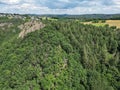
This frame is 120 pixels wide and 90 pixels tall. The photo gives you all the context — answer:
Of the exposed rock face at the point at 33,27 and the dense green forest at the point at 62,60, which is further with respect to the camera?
the exposed rock face at the point at 33,27

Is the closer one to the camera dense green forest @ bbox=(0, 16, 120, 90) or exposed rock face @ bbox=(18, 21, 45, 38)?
dense green forest @ bbox=(0, 16, 120, 90)

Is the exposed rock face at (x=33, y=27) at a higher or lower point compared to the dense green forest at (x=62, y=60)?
higher

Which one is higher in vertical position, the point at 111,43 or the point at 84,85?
the point at 111,43

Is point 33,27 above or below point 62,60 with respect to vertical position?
above

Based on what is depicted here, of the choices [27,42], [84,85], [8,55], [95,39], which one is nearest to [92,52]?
[95,39]

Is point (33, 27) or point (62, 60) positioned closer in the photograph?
Result: point (62, 60)

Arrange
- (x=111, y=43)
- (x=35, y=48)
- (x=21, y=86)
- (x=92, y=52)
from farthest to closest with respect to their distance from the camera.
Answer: (x=111, y=43) → (x=92, y=52) → (x=35, y=48) → (x=21, y=86)

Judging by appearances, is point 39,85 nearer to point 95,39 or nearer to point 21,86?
point 21,86

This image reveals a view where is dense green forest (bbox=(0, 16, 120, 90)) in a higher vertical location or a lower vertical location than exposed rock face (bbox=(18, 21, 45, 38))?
lower
